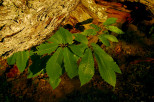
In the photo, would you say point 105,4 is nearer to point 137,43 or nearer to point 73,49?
point 73,49

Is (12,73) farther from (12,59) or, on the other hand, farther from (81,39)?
(81,39)

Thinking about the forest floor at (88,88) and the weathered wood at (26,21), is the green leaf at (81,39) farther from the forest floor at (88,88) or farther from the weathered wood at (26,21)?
the forest floor at (88,88)

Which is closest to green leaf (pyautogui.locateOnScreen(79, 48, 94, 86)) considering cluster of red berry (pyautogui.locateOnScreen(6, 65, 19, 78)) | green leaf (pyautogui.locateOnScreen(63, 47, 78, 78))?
green leaf (pyautogui.locateOnScreen(63, 47, 78, 78))

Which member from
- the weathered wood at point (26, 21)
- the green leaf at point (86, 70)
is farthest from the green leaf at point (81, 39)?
the weathered wood at point (26, 21)

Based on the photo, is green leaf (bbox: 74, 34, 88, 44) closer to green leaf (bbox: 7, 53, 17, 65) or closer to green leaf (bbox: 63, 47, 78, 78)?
green leaf (bbox: 63, 47, 78, 78)

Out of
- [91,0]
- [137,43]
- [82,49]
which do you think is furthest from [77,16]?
[137,43]

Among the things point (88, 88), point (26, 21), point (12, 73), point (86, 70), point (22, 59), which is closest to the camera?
point (86, 70)

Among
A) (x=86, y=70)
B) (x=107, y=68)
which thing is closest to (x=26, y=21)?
(x=86, y=70)
